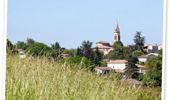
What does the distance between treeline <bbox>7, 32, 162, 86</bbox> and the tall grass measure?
42 millimetres

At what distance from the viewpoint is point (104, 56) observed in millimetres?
2502

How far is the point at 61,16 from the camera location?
98.6 inches

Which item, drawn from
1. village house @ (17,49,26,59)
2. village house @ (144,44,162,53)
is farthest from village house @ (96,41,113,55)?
village house @ (17,49,26,59)

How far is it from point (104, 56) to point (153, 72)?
0.99 feet

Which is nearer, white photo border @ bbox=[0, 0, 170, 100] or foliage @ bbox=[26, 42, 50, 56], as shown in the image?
white photo border @ bbox=[0, 0, 170, 100]

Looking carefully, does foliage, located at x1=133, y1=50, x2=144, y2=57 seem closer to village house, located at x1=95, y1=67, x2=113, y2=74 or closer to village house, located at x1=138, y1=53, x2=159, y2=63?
village house, located at x1=138, y1=53, x2=159, y2=63

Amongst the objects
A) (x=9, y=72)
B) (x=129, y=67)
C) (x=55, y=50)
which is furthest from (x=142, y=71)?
(x=9, y=72)

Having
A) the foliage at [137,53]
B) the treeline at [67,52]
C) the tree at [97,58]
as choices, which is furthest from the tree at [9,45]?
the foliage at [137,53]

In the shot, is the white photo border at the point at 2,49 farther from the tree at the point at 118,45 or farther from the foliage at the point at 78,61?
the tree at the point at 118,45

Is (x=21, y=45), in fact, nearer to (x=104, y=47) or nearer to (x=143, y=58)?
(x=104, y=47)

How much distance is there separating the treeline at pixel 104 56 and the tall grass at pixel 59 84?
42mm

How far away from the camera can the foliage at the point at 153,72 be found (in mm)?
2500

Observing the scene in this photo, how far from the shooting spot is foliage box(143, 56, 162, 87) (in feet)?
8.20

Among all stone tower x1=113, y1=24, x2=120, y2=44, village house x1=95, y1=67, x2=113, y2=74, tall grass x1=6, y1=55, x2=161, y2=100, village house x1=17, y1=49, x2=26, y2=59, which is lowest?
tall grass x1=6, y1=55, x2=161, y2=100
